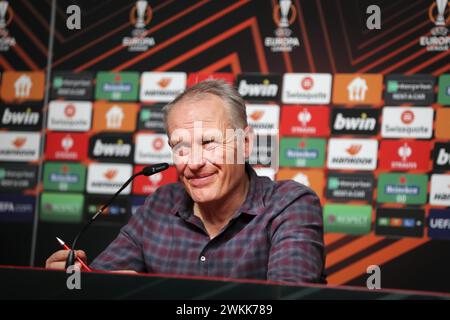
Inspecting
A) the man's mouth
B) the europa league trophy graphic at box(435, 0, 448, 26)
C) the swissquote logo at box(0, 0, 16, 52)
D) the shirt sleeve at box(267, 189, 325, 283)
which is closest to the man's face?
the man's mouth

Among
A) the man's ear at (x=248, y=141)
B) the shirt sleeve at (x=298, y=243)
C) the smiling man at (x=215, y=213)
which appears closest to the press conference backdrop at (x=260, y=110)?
the man's ear at (x=248, y=141)

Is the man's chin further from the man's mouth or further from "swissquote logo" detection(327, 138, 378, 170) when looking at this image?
"swissquote logo" detection(327, 138, 378, 170)

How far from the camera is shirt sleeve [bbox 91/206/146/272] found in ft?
6.66

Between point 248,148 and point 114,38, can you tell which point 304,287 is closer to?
point 248,148

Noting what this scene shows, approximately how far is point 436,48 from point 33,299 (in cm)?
322

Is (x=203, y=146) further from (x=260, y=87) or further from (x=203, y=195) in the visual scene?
(x=260, y=87)

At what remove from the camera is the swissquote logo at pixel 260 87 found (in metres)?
3.77

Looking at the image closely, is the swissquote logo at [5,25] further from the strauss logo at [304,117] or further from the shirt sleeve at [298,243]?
the shirt sleeve at [298,243]

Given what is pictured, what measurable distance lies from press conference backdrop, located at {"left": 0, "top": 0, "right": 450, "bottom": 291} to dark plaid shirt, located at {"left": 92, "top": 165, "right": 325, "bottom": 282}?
5.27 ft

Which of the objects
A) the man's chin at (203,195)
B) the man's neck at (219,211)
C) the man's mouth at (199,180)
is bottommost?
the man's neck at (219,211)

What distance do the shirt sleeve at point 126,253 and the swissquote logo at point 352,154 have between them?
1.80 m

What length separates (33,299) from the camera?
929 millimetres

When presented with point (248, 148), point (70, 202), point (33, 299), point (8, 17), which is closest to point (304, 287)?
point (33, 299)

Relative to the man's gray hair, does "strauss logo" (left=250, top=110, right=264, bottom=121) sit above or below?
above
